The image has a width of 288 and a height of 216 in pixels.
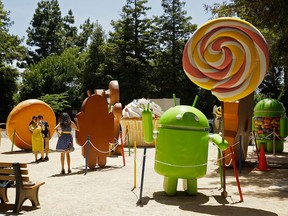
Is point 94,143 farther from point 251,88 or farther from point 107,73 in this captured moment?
point 107,73

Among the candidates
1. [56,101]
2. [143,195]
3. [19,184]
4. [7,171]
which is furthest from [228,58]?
[56,101]

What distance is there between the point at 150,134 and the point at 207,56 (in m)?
1.82

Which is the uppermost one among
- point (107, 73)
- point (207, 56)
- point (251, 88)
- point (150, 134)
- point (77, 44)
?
point (77, 44)

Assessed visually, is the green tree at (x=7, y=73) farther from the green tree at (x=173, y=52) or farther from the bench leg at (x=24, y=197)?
the bench leg at (x=24, y=197)

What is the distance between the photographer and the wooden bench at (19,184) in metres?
6.46

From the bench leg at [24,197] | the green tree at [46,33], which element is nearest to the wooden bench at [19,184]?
the bench leg at [24,197]

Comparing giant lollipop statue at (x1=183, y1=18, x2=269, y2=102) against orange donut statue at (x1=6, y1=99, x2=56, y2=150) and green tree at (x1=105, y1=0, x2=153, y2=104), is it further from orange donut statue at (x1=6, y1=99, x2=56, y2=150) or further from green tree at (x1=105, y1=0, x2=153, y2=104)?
green tree at (x1=105, y1=0, x2=153, y2=104)

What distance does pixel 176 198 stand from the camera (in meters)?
7.64

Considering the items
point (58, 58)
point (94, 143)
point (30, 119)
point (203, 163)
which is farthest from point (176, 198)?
point (58, 58)

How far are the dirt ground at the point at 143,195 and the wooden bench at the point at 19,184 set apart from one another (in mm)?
179

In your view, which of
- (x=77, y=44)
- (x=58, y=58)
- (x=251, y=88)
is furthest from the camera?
(x=77, y=44)

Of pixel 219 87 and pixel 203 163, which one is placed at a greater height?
pixel 219 87

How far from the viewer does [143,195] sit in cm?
784

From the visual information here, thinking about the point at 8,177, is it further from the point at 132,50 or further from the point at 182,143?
the point at 132,50
